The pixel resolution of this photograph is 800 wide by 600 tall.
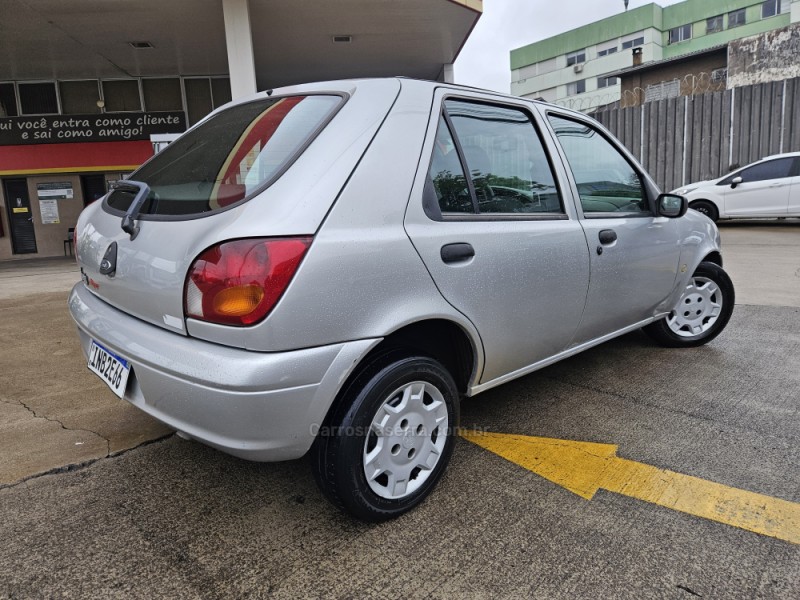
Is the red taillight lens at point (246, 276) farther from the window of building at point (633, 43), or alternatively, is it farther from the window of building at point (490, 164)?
the window of building at point (633, 43)

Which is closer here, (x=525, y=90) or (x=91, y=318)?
(x=91, y=318)

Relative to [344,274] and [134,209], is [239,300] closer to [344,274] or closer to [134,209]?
[344,274]

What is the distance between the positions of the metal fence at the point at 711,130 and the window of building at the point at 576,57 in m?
36.6

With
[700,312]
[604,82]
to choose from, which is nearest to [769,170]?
[700,312]

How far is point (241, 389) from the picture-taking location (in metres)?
1.71

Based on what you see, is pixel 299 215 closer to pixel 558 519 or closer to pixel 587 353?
pixel 558 519

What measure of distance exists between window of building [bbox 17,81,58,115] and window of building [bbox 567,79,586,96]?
44.4 m

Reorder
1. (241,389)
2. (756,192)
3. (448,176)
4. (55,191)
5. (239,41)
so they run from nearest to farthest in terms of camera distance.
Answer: (241,389) < (448,176) < (239,41) < (756,192) < (55,191)

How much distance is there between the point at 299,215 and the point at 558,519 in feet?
5.00

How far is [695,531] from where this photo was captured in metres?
2.08

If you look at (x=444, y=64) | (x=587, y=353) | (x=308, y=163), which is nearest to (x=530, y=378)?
(x=587, y=353)

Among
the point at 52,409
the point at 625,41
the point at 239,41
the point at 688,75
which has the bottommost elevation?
the point at 52,409

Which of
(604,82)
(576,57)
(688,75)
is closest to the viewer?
(688,75)

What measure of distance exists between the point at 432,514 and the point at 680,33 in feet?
171
